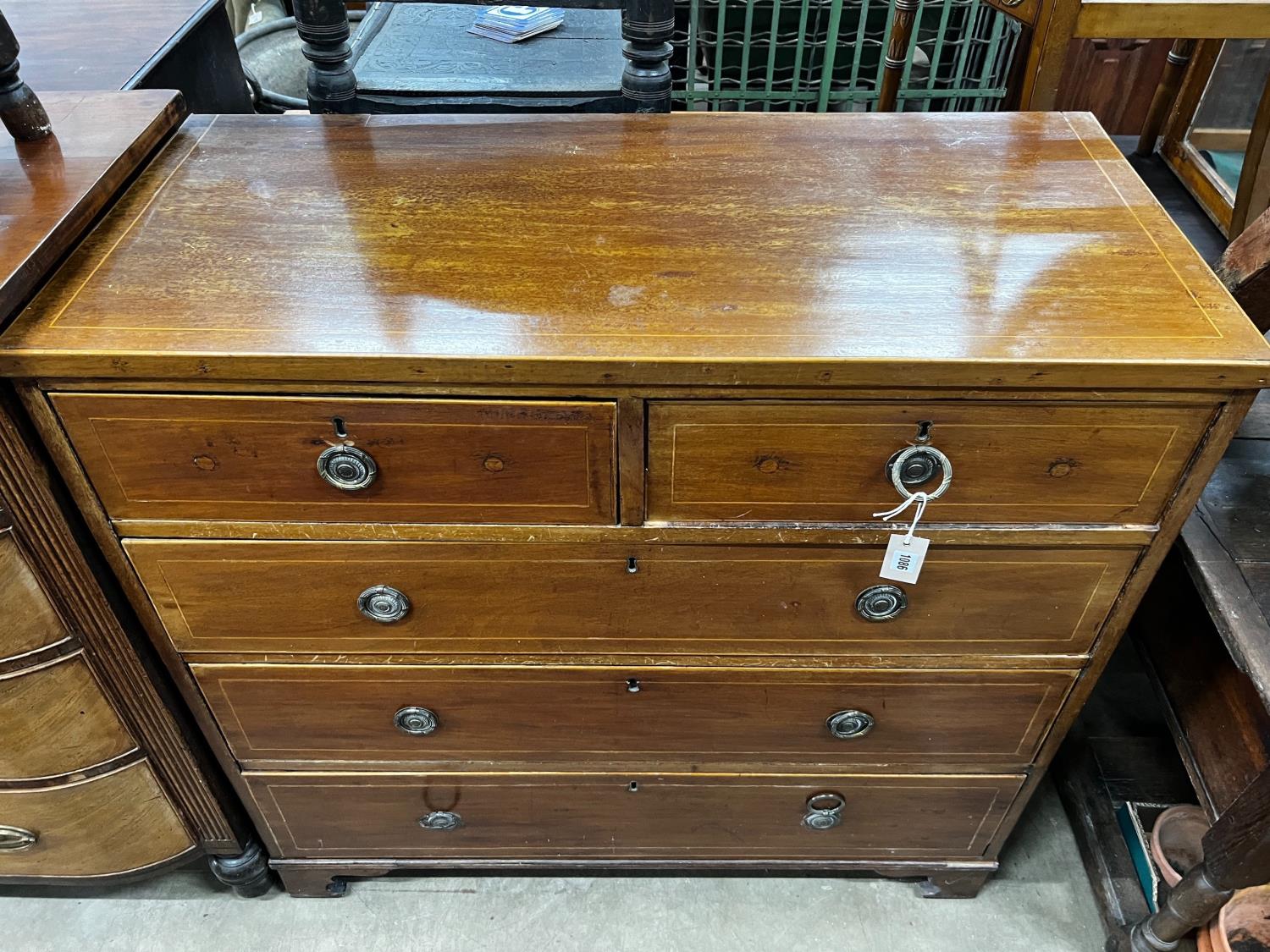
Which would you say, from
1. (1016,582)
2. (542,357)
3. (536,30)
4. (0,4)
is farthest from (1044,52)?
(0,4)

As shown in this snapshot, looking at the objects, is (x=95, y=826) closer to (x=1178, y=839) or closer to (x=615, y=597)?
(x=615, y=597)

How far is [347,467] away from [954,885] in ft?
3.88

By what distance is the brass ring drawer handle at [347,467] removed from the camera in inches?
34.4

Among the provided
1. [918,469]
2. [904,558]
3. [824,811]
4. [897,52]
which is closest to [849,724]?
[824,811]

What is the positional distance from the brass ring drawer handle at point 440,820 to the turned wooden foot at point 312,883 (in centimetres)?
23

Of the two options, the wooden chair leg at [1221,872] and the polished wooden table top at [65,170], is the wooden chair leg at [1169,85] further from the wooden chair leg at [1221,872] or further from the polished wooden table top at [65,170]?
the polished wooden table top at [65,170]

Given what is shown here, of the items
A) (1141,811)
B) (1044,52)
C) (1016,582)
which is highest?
(1044,52)

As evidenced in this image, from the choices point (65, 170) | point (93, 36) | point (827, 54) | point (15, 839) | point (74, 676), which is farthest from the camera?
point (827, 54)

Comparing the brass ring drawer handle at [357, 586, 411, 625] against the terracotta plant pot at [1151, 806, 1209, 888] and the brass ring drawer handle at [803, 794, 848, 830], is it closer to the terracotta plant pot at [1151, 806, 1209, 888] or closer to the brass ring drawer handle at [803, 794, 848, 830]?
the brass ring drawer handle at [803, 794, 848, 830]

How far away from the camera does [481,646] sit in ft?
3.58

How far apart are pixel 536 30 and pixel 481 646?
70.3 inches

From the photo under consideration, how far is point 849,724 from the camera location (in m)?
1.18

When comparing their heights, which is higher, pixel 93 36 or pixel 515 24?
pixel 93 36

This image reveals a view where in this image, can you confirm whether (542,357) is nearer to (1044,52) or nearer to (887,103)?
(1044,52)
